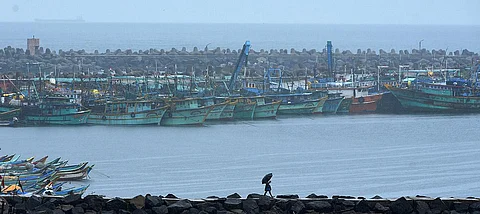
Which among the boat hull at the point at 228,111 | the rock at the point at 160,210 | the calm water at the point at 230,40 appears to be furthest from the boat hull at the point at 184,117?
the calm water at the point at 230,40

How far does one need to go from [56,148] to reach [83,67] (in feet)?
29.0

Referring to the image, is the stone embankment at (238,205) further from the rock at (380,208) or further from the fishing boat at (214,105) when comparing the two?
the fishing boat at (214,105)

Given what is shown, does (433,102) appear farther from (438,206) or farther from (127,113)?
(438,206)

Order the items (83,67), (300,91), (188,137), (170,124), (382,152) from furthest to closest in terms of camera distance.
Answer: (83,67), (300,91), (170,124), (188,137), (382,152)

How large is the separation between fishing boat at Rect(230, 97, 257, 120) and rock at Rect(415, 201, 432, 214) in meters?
11.3

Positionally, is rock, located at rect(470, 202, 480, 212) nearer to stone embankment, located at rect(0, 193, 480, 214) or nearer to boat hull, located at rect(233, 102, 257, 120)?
stone embankment, located at rect(0, 193, 480, 214)

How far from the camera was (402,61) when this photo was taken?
911 inches

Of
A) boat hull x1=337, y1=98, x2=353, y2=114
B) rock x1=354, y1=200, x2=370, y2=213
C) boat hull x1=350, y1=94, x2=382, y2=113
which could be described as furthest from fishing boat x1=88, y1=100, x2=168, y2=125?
rock x1=354, y1=200, x2=370, y2=213

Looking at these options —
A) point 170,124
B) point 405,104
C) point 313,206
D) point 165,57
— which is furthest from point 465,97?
point 313,206

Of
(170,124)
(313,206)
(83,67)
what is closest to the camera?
(313,206)

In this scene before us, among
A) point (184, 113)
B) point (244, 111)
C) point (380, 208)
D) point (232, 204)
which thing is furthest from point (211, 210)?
point (244, 111)

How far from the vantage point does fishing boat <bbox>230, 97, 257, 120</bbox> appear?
1567 centimetres

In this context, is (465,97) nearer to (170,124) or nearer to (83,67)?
(170,124)

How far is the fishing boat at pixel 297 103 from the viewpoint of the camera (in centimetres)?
1628
